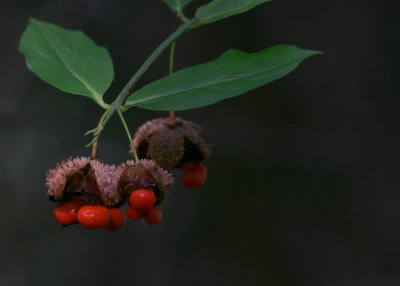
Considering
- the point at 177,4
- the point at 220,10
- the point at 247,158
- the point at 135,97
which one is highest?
the point at 177,4

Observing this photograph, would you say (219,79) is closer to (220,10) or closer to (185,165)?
(220,10)

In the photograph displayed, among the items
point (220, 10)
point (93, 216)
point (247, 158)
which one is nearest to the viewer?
point (93, 216)

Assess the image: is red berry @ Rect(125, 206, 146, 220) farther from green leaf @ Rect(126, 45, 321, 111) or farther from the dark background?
the dark background

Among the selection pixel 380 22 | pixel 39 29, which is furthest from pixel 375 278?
pixel 39 29

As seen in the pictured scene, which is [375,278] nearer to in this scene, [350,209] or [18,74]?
[350,209]

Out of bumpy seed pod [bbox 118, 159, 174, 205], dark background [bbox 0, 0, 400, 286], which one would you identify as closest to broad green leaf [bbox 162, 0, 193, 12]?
bumpy seed pod [bbox 118, 159, 174, 205]

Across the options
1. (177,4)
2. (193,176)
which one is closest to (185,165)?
(193,176)
